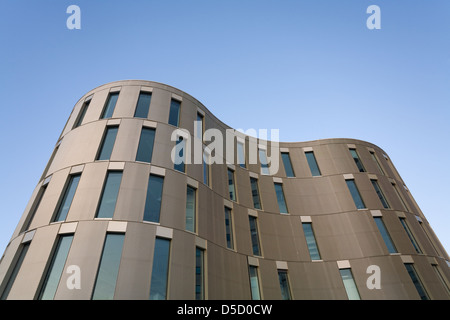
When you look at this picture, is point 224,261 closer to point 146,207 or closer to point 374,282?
point 146,207

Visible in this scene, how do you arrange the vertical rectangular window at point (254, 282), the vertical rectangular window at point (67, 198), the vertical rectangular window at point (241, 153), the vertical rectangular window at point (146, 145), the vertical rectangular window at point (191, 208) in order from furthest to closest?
the vertical rectangular window at point (241, 153) → the vertical rectangular window at point (254, 282) → the vertical rectangular window at point (146, 145) → the vertical rectangular window at point (191, 208) → the vertical rectangular window at point (67, 198)

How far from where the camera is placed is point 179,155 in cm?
1784

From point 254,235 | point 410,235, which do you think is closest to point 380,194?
point 410,235

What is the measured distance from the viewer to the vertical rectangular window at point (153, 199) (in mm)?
14562

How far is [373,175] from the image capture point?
82.7ft

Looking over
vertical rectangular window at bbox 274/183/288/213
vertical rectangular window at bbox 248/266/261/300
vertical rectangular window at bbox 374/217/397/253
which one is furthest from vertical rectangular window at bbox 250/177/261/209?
vertical rectangular window at bbox 374/217/397/253

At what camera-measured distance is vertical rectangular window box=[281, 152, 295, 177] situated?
25.8 meters

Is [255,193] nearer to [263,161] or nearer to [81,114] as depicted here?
[263,161]

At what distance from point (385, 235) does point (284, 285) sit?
9.38 meters

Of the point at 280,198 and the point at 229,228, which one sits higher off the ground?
the point at 280,198

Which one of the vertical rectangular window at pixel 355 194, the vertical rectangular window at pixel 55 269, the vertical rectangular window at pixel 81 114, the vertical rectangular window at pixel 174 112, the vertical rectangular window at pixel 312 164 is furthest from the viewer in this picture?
the vertical rectangular window at pixel 312 164

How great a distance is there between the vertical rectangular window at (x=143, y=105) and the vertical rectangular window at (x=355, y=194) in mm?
18406

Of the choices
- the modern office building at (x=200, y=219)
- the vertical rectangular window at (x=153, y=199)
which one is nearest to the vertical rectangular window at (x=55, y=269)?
the modern office building at (x=200, y=219)

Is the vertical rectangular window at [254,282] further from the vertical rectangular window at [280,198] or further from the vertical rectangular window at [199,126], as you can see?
the vertical rectangular window at [199,126]
